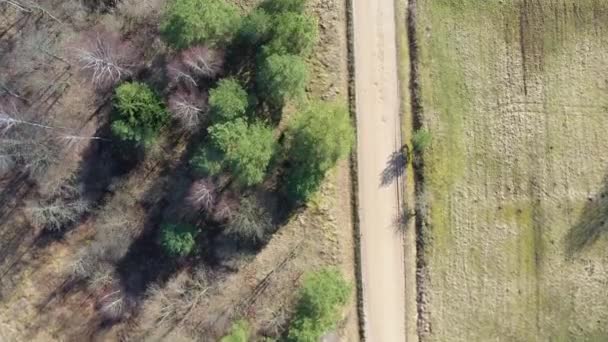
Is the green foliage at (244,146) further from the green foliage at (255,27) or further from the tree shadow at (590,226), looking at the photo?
the tree shadow at (590,226)

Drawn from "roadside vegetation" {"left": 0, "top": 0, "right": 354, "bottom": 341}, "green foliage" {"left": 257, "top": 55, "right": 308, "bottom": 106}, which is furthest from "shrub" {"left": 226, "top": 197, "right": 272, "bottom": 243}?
"green foliage" {"left": 257, "top": 55, "right": 308, "bottom": 106}

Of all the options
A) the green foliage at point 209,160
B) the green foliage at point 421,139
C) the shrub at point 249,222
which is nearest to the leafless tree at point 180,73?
the green foliage at point 209,160

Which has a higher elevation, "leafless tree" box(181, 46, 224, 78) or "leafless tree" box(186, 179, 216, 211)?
"leafless tree" box(181, 46, 224, 78)

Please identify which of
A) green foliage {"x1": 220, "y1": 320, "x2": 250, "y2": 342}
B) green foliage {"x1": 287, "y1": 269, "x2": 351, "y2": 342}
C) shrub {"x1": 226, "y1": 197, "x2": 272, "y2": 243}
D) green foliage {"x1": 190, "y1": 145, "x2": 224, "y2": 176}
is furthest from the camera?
shrub {"x1": 226, "y1": 197, "x2": 272, "y2": 243}

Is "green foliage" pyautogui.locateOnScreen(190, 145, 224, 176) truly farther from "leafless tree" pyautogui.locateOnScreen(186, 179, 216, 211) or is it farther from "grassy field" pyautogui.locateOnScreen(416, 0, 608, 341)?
"grassy field" pyautogui.locateOnScreen(416, 0, 608, 341)

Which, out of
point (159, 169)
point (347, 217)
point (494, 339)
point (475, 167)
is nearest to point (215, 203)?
point (159, 169)

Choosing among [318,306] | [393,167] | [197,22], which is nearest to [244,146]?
[197,22]
